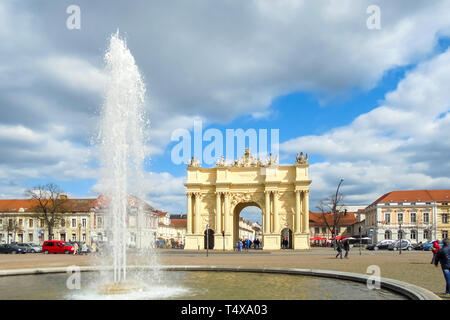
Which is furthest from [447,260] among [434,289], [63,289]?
[63,289]

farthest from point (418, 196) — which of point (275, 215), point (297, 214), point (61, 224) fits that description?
point (61, 224)

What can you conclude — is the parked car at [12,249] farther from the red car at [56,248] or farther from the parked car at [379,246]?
the parked car at [379,246]

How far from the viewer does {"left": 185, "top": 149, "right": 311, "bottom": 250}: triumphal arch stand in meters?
62.4

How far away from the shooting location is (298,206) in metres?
62.1

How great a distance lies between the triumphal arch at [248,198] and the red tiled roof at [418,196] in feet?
134

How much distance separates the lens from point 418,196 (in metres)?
93.7

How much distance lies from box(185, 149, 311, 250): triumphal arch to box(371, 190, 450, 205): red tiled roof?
134ft

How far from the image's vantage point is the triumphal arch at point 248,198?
205 ft

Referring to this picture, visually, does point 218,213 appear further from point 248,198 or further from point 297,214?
point 297,214

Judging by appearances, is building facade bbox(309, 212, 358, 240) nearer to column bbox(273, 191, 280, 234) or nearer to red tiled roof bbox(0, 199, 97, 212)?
red tiled roof bbox(0, 199, 97, 212)

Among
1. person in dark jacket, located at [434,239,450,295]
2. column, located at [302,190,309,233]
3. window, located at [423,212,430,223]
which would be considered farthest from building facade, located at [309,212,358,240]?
person in dark jacket, located at [434,239,450,295]

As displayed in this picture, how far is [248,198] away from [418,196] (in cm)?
4730
